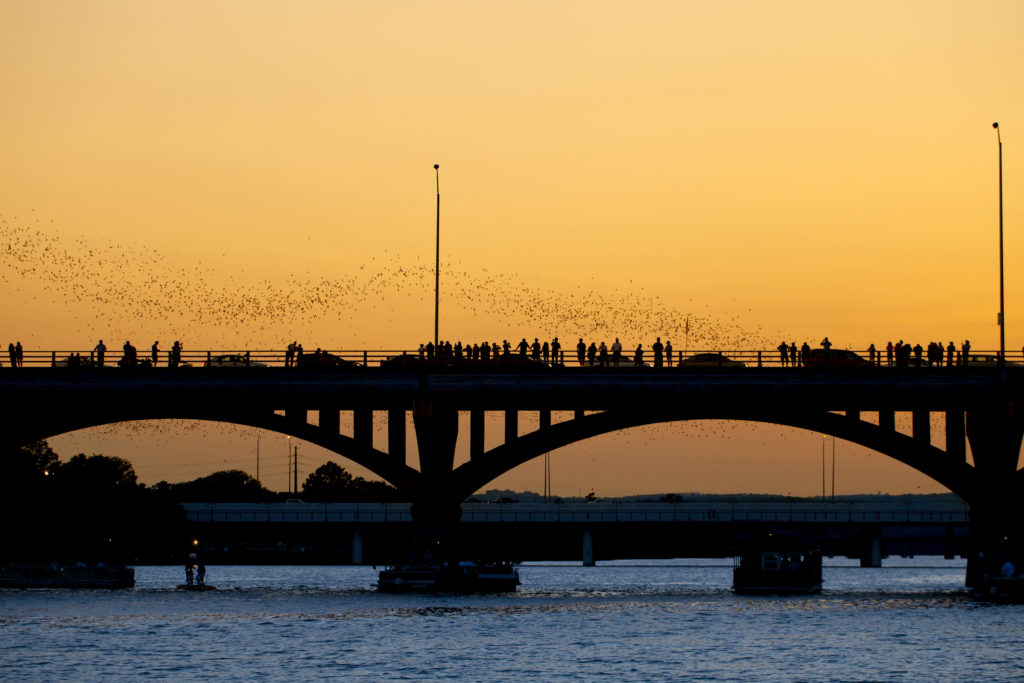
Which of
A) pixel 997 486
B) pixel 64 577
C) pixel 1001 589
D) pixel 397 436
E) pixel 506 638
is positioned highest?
pixel 397 436

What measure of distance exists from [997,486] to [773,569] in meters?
14.0

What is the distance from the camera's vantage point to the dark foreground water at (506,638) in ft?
167

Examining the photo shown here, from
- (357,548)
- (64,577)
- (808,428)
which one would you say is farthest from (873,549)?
(64,577)

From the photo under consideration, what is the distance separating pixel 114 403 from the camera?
3273 inches

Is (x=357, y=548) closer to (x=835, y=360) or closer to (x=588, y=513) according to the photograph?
(x=588, y=513)

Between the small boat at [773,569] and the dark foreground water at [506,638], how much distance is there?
2.07m

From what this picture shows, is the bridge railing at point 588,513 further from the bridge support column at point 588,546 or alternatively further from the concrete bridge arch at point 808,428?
the concrete bridge arch at point 808,428

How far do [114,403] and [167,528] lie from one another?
70.6 meters

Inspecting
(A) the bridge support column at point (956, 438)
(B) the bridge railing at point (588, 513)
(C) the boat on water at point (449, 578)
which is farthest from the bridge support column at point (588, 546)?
(A) the bridge support column at point (956, 438)

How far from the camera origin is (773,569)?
90312 mm

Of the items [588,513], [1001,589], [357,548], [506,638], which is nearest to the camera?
[506,638]

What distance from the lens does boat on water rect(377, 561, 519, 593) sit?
84688mm

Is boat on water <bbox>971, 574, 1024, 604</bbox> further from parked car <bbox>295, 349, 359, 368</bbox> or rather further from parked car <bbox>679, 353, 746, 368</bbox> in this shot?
parked car <bbox>295, 349, 359, 368</bbox>

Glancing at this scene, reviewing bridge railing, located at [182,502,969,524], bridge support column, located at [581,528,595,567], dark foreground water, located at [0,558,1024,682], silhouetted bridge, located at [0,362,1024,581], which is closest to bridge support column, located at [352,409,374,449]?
silhouetted bridge, located at [0,362,1024,581]
